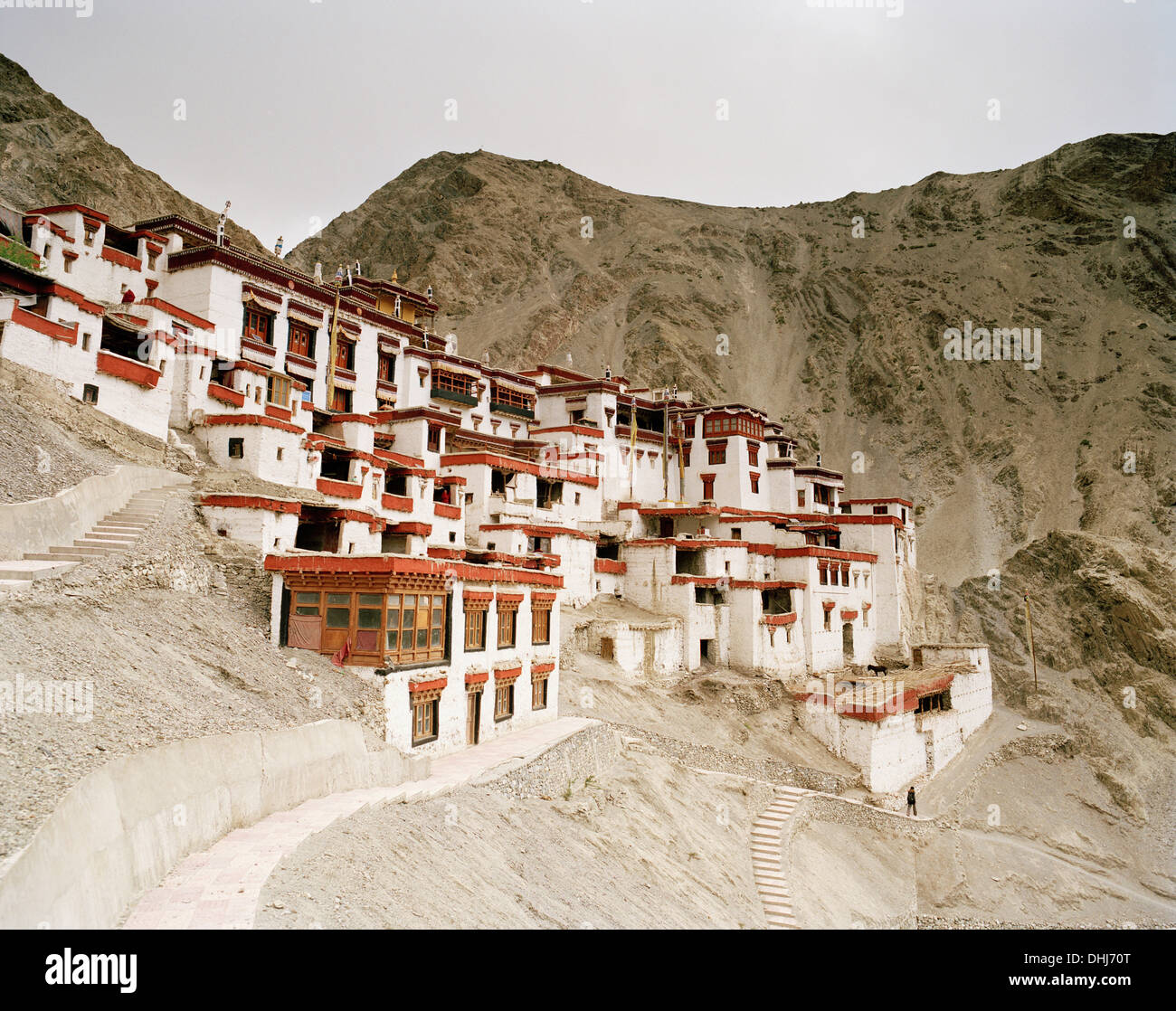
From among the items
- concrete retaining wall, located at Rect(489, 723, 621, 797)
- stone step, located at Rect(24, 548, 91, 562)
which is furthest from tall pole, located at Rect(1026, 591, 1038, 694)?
stone step, located at Rect(24, 548, 91, 562)

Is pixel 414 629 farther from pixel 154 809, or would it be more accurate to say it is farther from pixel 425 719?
pixel 154 809

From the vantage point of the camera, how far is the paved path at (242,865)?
800 centimetres

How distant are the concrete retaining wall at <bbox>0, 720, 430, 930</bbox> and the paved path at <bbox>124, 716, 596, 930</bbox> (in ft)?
0.64

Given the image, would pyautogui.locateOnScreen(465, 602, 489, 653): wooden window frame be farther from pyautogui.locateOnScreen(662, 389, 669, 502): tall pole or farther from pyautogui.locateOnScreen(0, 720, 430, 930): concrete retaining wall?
pyautogui.locateOnScreen(662, 389, 669, 502): tall pole

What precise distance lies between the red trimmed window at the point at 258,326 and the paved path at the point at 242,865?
24912mm

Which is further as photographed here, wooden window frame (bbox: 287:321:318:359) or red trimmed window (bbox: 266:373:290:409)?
wooden window frame (bbox: 287:321:318:359)

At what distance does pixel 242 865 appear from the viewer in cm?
956

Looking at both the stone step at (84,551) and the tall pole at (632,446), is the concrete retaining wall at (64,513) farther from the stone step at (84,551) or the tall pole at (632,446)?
the tall pole at (632,446)

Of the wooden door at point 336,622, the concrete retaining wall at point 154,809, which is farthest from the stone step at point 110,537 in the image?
the concrete retaining wall at point 154,809

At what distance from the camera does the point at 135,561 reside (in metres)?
16.8

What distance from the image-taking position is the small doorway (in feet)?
66.4

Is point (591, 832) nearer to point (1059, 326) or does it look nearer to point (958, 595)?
point (958, 595)
